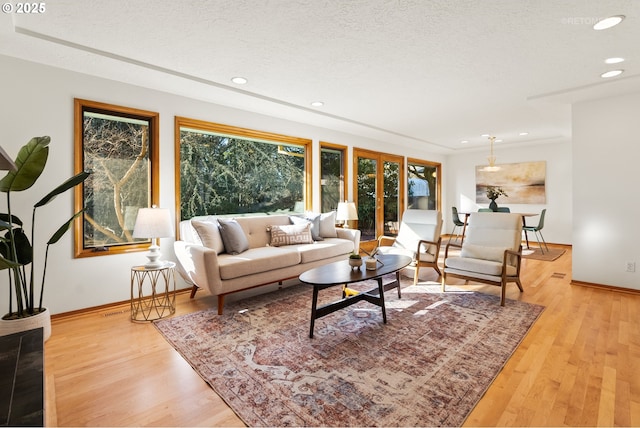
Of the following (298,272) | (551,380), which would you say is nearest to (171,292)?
(298,272)

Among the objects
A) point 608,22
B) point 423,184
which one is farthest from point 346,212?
point 423,184

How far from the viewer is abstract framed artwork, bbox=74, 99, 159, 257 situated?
3309 mm

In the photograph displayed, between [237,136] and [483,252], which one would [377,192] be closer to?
[483,252]

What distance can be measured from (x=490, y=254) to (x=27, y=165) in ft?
15.1

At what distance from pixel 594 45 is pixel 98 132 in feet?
15.8

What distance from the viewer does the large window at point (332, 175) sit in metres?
5.83

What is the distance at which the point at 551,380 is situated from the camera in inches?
80.1

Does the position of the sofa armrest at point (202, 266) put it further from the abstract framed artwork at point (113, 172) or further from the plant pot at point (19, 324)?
the plant pot at point (19, 324)

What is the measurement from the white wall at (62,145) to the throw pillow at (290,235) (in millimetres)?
1285

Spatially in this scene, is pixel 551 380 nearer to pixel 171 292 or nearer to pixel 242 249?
pixel 242 249

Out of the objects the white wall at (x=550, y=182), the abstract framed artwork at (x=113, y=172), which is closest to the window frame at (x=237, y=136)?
the abstract framed artwork at (x=113, y=172)

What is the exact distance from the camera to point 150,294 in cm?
371

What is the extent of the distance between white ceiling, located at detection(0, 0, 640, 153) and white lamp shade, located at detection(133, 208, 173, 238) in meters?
1.42

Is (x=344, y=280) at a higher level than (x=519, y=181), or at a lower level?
lower
